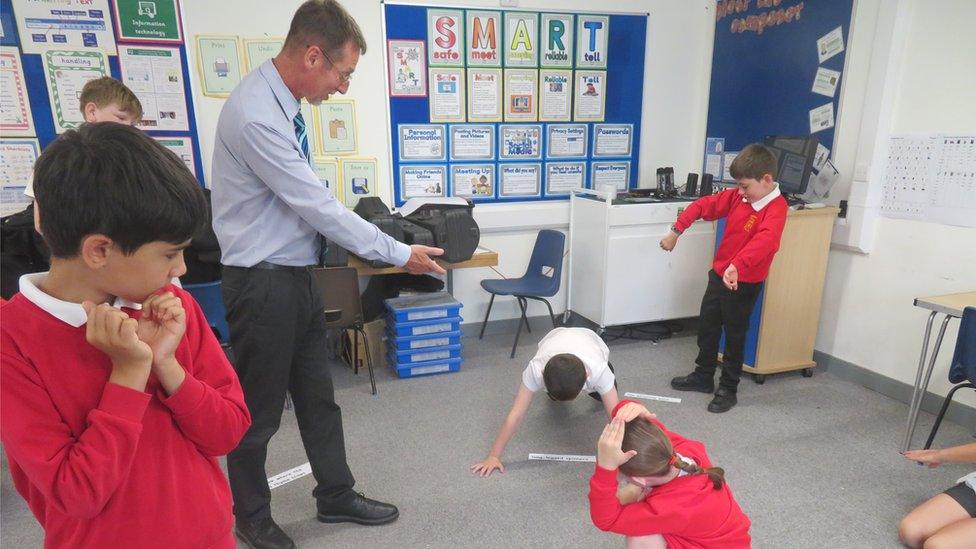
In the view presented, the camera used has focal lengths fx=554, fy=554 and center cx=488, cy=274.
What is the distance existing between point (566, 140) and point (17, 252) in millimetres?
3174

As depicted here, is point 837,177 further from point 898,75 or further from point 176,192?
point 176,192

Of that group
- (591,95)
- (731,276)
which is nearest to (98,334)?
(731,276)

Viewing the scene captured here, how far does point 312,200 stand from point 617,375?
2266mm

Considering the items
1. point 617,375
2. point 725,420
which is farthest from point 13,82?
point 725,420

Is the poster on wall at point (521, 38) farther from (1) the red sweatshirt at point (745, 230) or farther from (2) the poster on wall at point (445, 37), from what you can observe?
(1) the red sweatshirt at point (745, 230)

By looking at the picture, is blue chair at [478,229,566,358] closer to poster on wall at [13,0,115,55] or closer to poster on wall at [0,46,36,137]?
poster on wall at [13,0,115,55]

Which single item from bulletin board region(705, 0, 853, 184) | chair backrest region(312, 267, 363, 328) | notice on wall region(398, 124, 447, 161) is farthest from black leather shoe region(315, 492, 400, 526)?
bulletin board region(705, 0, 853, 184)

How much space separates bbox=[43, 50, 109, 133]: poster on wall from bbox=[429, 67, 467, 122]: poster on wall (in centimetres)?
179

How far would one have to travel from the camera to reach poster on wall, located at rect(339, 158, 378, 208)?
11.3ft

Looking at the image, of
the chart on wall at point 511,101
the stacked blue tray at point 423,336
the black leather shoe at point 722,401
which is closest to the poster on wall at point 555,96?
the chart on wall at point 511,101

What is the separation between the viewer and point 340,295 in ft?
9.19

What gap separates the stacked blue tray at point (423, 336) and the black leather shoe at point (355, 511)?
1.27 metres

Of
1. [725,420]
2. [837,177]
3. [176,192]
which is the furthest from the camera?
[837,177]

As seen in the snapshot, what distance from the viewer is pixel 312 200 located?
1500mm
